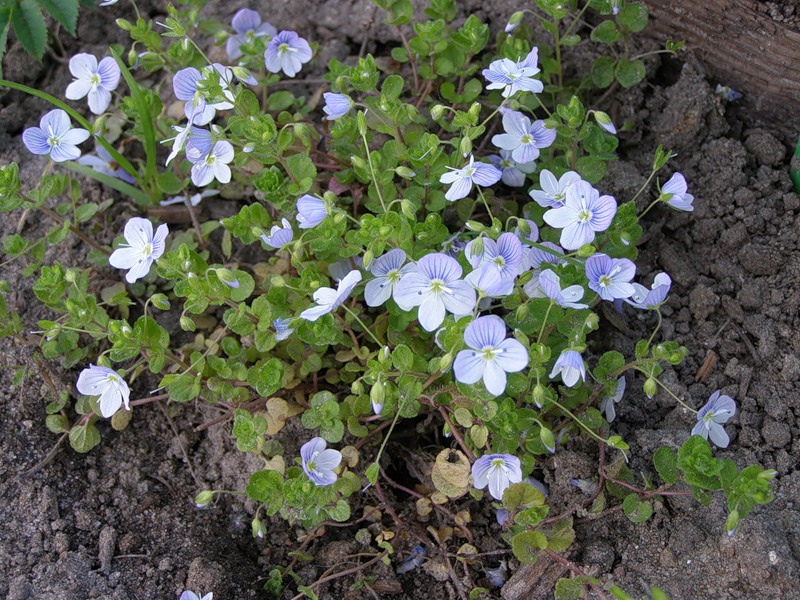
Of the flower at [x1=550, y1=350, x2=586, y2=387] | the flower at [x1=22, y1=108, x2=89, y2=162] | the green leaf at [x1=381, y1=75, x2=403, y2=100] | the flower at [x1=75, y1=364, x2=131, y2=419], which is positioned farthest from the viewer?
the flower at [x1=22, y1=108, x2=89, y2=162]

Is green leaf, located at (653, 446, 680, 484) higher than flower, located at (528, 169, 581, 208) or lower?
lower

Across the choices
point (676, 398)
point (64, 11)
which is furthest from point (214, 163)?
point (676, 398)

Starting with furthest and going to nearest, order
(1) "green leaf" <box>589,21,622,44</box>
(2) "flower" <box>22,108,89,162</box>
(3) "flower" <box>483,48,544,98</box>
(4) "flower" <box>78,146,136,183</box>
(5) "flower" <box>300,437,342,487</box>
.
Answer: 1. (4) "flower" <box>78,146,136,183</box>
2. (1) "green leaf" <box>589,21,622,44</box>
3. (2) "flower" <box>22,108,89,162</box>
4. (3) "flower" <box>483,48,544,98</box>
5. (5) "flower" <box>300,437,342,487</box>

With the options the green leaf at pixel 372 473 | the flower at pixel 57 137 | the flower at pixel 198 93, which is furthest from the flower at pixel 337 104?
the green leaf at pixel 372 473

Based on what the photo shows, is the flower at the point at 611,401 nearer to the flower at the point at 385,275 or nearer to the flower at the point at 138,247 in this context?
the flower at the point at 385,275

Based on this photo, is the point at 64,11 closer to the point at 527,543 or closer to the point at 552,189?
the point at 552,189

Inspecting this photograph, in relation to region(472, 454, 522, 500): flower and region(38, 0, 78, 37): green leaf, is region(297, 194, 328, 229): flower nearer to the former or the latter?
region(472, 454, 522, 500): flower

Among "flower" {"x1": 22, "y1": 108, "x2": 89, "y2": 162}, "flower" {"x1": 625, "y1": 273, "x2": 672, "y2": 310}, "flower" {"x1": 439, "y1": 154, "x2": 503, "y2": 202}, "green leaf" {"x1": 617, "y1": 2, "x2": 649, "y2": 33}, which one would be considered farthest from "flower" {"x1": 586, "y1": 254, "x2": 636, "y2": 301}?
→ "flower" {"x1": 22, "y1": 108, "x2": 89, "y2": 162}
